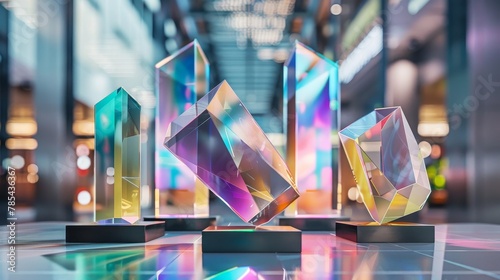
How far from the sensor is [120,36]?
10953 millimetres

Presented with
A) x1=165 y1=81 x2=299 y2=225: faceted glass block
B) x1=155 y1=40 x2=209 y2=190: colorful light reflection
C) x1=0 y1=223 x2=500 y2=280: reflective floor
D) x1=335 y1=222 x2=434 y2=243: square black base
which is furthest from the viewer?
x1=155 y1=40 x2=209 y2=190: colorful light reflection

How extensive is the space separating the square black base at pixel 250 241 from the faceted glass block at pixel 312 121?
260cm

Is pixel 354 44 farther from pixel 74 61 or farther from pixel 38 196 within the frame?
pixel 38 196

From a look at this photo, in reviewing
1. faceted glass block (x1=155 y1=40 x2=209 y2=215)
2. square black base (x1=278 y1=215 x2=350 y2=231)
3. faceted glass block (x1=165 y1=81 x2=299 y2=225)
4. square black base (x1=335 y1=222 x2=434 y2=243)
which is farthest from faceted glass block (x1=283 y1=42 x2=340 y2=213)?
faceted glass block (x1=165 y1=81 x2=299 y2=225)

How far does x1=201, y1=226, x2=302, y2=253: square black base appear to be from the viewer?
15.6 ft

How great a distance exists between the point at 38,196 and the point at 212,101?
6.05 metres

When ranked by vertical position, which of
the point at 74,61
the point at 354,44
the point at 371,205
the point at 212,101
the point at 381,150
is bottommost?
the point at 371,205

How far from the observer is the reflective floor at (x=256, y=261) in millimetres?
3654

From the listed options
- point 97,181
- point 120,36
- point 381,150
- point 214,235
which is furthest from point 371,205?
point 120,36

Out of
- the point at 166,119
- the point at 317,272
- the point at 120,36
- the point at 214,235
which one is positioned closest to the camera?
the point at 317,272

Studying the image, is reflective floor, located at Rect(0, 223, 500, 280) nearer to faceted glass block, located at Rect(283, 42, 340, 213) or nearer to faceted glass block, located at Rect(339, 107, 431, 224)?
faceted glass block, located at Rect(339, 107, 431, 224)

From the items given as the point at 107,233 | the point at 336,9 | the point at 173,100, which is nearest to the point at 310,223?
the point at 173,100

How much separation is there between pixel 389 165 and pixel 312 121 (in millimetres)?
2118

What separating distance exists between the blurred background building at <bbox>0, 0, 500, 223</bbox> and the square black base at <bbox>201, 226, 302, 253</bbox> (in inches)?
175
